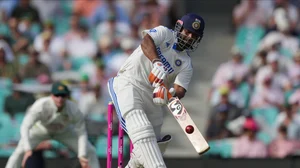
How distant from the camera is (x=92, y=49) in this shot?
11750mm

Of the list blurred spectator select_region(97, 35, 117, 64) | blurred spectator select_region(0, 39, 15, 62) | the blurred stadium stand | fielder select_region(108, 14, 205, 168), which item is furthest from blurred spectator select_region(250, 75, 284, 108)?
fielder select_region(108, 14, 205, 168)

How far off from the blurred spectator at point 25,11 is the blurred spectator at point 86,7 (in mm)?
586

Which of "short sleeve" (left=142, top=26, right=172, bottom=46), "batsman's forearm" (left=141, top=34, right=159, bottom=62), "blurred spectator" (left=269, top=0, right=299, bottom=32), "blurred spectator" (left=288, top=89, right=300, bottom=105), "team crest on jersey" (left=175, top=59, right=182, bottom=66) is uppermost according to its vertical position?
"blurred spectator" (left=269, top=0, right=299, bottom=32)

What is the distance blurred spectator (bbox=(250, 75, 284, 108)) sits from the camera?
10844 millimetres

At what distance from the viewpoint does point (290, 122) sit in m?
10.4

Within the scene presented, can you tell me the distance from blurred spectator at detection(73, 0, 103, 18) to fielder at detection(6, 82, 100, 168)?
3745 mm

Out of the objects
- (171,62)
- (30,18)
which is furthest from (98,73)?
(171,62)

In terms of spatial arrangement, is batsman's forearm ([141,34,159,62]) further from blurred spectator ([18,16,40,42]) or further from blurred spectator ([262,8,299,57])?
blurred spectator ([18,16,40,42])

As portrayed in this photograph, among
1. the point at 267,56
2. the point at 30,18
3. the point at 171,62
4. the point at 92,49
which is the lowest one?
the point at 171,62

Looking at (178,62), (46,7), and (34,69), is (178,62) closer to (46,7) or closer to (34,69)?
(34,69)

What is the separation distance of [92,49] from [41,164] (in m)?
2.94

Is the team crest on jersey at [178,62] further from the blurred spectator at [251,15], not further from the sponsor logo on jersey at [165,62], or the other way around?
the blurred spectator at [251,15]

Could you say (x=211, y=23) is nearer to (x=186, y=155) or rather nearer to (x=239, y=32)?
(x=239, y=32)

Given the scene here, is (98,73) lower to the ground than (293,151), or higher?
→ higher
